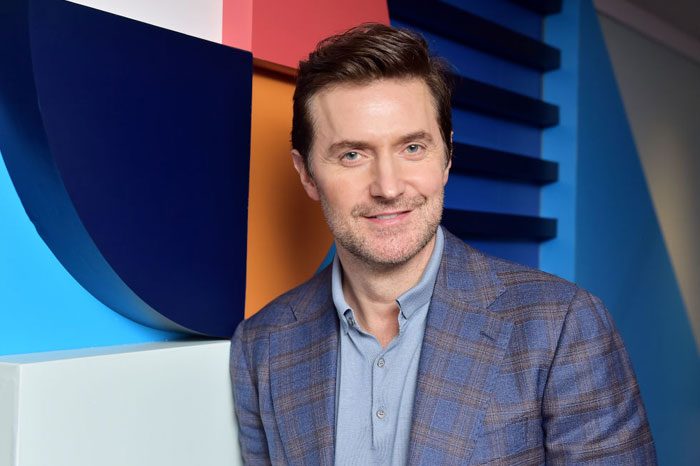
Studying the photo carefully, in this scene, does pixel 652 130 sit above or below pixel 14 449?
above

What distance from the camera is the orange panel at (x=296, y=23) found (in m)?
1.76

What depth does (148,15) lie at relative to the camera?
1595 millimetres

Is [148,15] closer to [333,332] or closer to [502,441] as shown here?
[333,332]

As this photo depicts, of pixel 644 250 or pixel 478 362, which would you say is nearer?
pixel 478 362

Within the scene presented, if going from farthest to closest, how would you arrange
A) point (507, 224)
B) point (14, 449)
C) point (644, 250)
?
point (644, 250)
point (507, 224)
point (14, 449)

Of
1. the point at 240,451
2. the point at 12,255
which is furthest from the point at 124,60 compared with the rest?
the point at 240,451

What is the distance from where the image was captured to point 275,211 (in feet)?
6.11

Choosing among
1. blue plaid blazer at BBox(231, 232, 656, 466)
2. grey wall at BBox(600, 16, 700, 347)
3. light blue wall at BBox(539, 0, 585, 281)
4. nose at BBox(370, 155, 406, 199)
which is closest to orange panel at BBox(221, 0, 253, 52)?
nose at BBox(370, 155, 406, 199)

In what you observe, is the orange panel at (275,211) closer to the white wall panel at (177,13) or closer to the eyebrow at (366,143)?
the white wall panel at (177,13)

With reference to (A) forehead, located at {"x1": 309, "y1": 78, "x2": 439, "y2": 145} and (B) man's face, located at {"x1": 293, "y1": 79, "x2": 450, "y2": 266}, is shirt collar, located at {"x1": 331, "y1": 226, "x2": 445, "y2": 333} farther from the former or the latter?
(A) forehead, located at {"x1": 309, "y1": 78, "x2": 439, "y2": 145}

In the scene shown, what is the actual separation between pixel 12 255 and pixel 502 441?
1.00 meters

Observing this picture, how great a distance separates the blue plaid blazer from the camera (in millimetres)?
1417

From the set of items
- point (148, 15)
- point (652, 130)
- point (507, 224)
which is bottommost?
point (507, 224)

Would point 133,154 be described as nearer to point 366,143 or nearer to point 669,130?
point 366,143
